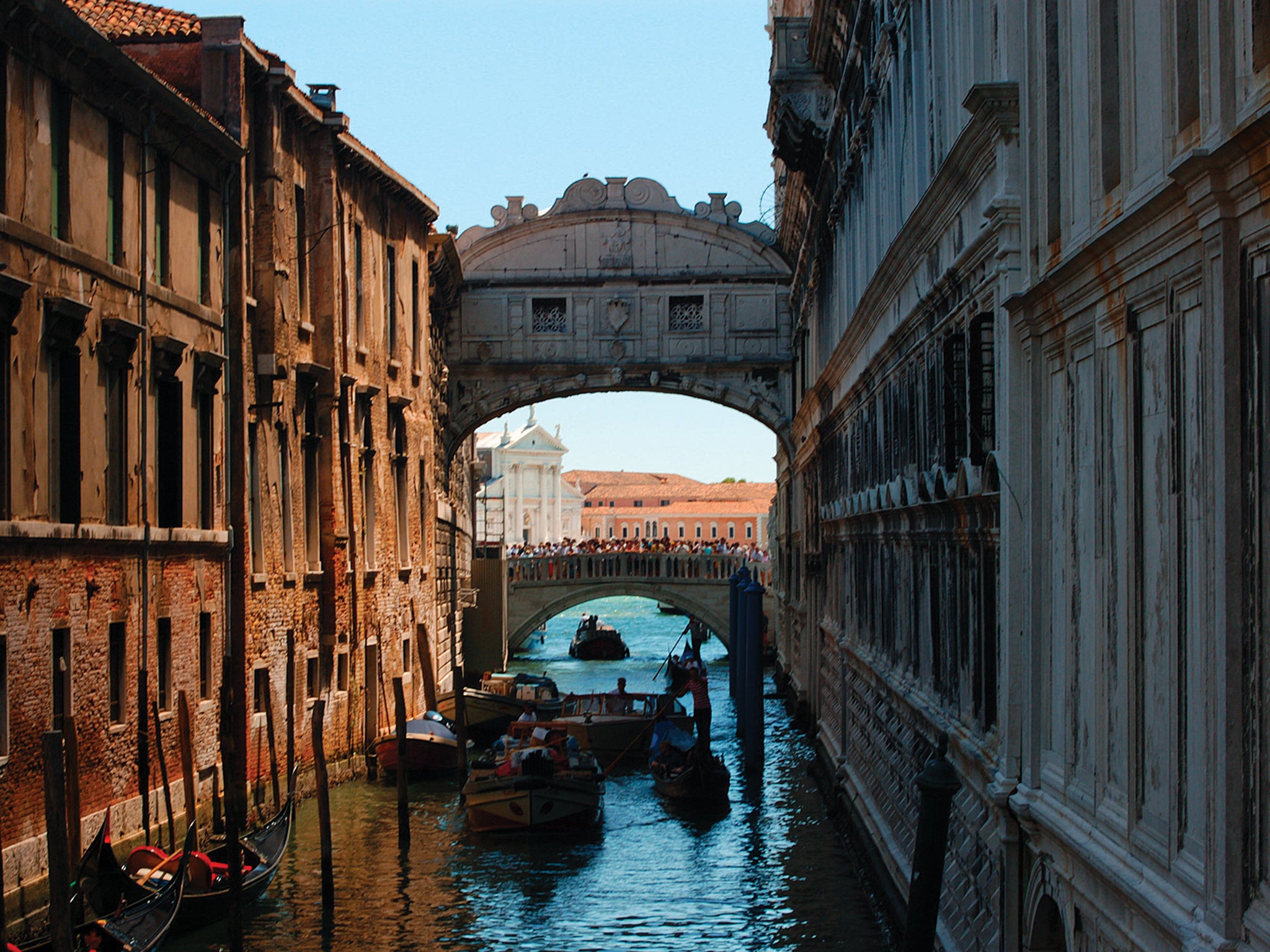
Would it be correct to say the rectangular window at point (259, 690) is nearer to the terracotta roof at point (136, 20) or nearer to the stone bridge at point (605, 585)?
the terracotta roof at point (136, 20)

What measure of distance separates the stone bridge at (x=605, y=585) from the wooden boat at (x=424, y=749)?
621 inches

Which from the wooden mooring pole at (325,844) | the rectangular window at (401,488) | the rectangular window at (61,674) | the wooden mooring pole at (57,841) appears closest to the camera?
the wooden mooring pole at (57,841)

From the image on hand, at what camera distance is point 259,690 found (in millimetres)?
15133

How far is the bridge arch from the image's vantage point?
35.7 metres

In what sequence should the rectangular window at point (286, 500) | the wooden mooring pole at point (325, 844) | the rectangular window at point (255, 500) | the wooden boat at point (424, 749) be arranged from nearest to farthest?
the wooden mooring pole at point (325, 844)
the rectangular window at point (255, 500)
the rectangular window at point (286, 500)
the wooden boat at point (424, 749)

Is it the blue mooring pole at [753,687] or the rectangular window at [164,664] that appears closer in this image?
the rectangular window at [164,664]

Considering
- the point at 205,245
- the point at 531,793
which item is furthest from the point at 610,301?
the point at 205,245

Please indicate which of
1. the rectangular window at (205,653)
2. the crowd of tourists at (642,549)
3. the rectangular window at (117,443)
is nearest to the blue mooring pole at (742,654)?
the rectangular window at (205,653)

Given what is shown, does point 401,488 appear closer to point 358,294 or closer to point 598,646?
point 358,294

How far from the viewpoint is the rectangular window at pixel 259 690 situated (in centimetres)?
1475

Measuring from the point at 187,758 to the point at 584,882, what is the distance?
12.5ft

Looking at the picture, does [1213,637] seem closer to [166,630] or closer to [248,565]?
[166,630]

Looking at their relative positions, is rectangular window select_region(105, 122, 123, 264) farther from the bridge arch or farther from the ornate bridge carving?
the bridge arch

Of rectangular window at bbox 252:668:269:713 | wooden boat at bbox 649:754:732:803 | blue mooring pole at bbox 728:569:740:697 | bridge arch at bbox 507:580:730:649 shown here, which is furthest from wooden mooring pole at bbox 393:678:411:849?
bridge arch at bbox 507:580:730:649
